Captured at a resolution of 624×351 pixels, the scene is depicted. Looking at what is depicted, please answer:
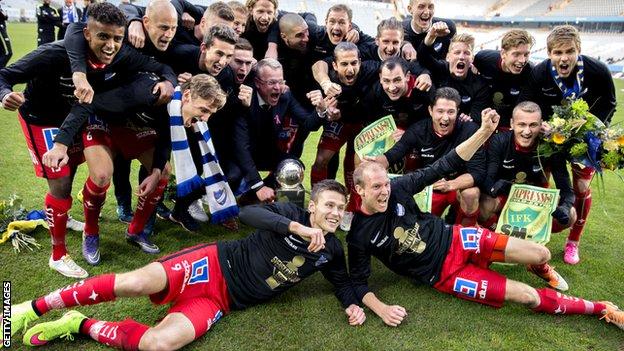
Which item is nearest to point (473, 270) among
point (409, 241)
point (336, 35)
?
point (409, 241)

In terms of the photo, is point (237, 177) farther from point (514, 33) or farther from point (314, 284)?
point (514, 33)

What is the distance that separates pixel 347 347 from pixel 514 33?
3019 millimetres

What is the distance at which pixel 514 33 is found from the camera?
13.3 feet

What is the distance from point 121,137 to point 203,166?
67 cm

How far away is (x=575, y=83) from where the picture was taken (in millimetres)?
3854

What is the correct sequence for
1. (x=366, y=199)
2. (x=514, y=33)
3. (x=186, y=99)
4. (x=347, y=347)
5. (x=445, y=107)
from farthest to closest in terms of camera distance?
(x=514, y=33), (x=445, y=107), (x=186, y=99), (x=366, y=199), (x=347, y=347)

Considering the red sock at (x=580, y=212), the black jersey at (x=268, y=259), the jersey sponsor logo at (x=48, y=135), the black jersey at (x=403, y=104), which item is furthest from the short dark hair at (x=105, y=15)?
the red sock at (x=580, y=212)

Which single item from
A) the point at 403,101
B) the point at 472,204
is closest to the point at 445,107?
the point at 403,101

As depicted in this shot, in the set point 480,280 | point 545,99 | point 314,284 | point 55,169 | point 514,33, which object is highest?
point 514,33

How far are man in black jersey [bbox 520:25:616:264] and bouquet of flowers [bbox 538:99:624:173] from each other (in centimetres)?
31

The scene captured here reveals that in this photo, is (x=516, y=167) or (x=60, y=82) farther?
(x=516, y=167)

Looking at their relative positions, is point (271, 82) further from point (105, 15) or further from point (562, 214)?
point (562, 214)

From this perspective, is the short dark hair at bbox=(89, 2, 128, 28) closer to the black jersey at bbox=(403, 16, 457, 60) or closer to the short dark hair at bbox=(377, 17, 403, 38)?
the short dark hair at bbox=(377, 17, 403, 38)

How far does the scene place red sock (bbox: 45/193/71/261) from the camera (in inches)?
132
